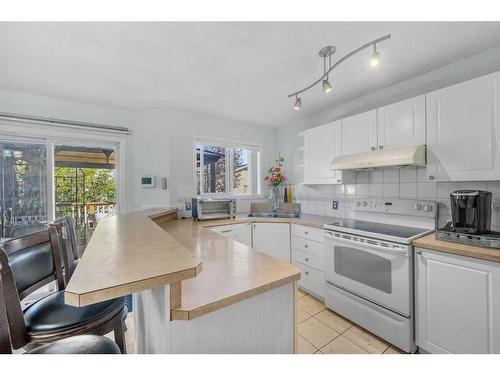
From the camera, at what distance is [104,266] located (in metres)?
0.71

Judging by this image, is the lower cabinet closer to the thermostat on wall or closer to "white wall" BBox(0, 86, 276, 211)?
"white wall" BBox(0, 86, 276, 211)

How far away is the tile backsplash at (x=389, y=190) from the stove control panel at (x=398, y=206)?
0.34 ft

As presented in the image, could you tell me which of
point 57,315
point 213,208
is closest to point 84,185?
point 213,208

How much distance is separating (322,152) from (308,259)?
1.30 metres

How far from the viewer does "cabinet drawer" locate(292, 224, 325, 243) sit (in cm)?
237

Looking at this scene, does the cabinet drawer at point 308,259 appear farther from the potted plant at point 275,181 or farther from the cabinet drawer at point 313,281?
the potted plant at point 275,181

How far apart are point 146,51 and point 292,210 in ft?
8.40

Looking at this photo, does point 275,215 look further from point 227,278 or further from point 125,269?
point 125,269

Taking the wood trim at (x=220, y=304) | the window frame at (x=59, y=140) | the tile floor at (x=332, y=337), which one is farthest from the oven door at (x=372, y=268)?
the window frame at (x=59, y=140)

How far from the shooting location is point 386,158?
75.3 inches

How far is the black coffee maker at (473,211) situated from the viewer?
4.82ft
